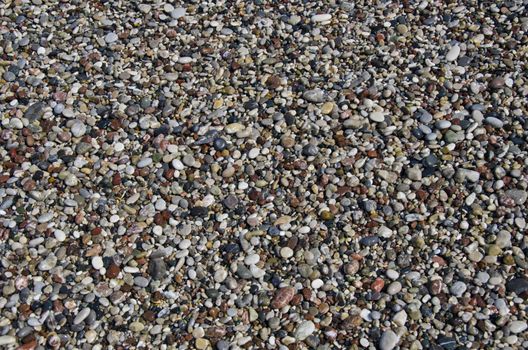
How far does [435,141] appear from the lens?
408cm

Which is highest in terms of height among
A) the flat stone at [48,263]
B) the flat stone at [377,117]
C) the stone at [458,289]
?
the flat stone at [377,117]

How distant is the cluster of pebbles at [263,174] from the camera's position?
3391 millimetres

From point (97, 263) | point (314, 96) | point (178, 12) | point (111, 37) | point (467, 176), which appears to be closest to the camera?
point (97, 263)

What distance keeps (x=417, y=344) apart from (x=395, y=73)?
1843 millimetres

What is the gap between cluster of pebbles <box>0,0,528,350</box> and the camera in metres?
3.39

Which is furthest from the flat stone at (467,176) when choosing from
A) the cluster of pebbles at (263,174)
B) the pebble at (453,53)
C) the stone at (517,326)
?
the pebble at (453,53)

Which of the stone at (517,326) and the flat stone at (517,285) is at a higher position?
the flat stone at (517,285)

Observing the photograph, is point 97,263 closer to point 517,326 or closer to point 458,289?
point 458,289

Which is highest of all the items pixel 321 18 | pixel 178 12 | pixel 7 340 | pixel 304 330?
pixel 321 18

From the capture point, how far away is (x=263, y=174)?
3953 mm

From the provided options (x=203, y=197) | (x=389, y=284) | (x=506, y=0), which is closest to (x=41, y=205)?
(x=203, y=197)

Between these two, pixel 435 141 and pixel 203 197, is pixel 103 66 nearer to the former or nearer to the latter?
pixel 203 197

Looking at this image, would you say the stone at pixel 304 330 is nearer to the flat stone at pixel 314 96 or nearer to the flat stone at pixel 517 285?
the flat stone at pixel 517 285

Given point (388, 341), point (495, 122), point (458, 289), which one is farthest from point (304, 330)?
point (495, 122)
